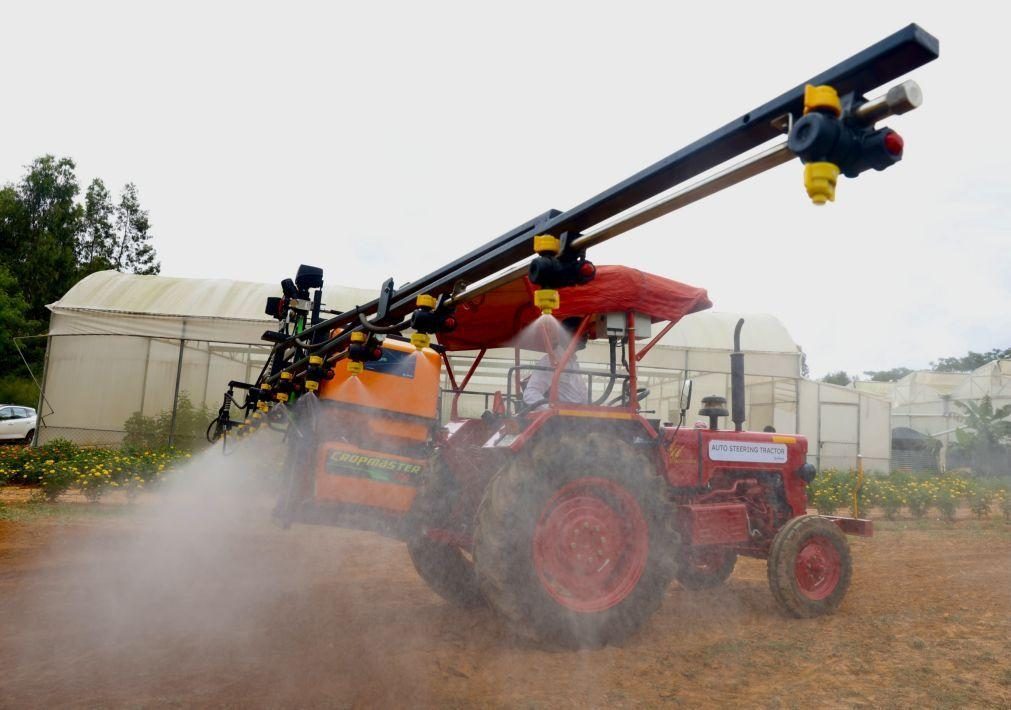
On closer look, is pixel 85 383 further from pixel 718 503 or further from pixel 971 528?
pixel 971 528

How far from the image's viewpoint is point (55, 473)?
953cm

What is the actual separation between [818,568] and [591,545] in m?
2.11

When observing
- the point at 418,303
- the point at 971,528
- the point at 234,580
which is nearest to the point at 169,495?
the point at 234,580

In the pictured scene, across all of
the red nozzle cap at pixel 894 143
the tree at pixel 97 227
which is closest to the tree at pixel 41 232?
the tree at pixel 97 227

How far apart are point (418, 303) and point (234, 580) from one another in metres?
3.01

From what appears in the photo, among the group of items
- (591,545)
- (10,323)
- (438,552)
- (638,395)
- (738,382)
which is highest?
Result: (10,323)

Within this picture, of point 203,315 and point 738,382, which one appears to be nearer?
point 738,382

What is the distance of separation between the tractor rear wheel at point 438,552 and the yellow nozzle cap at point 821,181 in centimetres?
354

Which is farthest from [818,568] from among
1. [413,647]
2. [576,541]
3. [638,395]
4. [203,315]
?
[203,315]

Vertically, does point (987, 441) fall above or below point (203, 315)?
below

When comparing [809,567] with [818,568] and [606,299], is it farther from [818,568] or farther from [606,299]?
[606,299]

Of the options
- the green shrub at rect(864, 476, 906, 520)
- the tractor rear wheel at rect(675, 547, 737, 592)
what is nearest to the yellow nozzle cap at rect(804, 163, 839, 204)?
the tractor rear wheel at rect(675, 547, 737, 592)

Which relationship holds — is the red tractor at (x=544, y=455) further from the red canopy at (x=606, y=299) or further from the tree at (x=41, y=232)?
the tree at (x=41, y=232)

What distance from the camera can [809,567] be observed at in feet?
17.3
